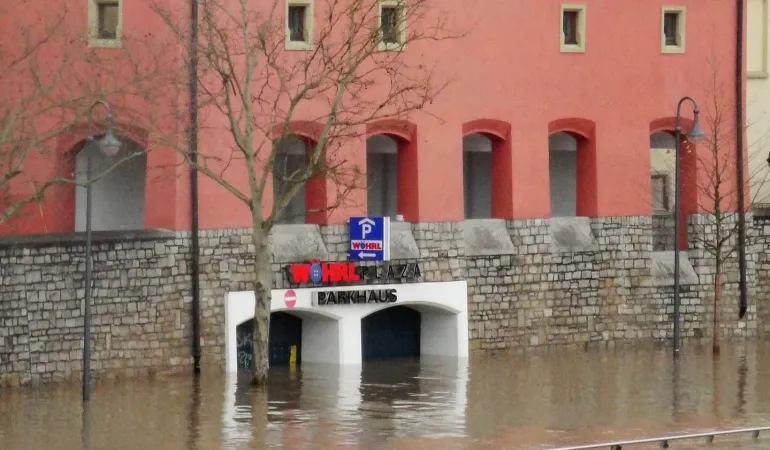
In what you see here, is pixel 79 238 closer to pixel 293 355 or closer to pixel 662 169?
pixel 293 355

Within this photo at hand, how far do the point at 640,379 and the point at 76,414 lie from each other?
35.5 feet

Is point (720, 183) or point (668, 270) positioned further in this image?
point (668, 270)

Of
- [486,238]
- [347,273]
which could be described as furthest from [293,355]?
[486,238]

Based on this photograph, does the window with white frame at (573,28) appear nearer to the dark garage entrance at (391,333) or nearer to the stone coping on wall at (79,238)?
the dark garage entrance at (391,333)

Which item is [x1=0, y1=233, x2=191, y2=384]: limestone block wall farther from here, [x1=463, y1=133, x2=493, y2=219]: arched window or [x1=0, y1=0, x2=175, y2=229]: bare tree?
[x1=463, y1=133, x2=493, y2=219]: arched window

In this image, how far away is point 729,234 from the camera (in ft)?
140

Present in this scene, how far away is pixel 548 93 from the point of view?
41.3 meters

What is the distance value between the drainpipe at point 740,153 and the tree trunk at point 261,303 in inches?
497

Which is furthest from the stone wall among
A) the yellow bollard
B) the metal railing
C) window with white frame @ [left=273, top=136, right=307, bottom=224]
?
the metal railing

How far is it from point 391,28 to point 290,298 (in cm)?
529

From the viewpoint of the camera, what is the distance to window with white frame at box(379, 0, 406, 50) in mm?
38438

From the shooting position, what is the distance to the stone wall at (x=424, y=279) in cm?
3469

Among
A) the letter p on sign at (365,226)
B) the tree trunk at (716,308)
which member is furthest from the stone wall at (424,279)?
the tree trunk at (716,308)

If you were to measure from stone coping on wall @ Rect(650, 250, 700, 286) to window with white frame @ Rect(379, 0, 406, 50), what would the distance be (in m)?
7.99
